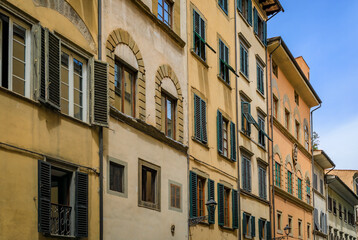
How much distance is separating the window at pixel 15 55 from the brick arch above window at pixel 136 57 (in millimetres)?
3705

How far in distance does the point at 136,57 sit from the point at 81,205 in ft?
17.9

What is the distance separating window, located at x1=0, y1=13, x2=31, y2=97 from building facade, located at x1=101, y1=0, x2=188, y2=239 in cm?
355

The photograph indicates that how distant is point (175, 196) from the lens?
21.7 metres

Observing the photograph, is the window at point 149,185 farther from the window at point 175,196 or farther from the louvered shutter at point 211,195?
the louvered shutter at point 211,195

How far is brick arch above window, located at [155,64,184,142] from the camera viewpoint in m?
20.8

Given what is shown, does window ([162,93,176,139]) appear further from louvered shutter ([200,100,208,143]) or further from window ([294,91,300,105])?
window ([294,91,300,105])

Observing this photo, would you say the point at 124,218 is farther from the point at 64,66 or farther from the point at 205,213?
the point at 205,213

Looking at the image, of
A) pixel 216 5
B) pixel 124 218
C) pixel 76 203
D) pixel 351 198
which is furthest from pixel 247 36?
pixel 351 198

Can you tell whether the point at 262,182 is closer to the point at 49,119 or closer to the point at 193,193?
the point at 193,193

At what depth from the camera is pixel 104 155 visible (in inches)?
666

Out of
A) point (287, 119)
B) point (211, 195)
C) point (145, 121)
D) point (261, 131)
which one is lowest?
point (211, 195)

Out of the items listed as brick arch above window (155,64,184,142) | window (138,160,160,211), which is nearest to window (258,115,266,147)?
brick arch above window (155,64,184,142)

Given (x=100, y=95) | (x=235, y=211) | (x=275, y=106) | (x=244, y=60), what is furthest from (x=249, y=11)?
(x=100, y=95)

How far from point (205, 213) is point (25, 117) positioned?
38.8 ft
